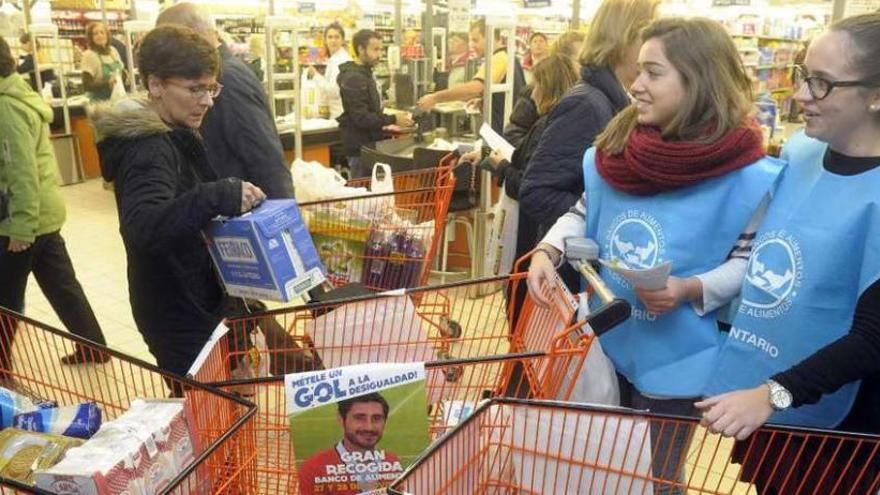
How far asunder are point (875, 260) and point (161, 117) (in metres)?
1.85

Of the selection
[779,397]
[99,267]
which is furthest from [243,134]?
[99,267]

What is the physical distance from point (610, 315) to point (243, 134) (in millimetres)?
1920

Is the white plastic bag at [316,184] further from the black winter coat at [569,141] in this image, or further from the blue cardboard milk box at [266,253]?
the blue cardboard milk box at [266,253]

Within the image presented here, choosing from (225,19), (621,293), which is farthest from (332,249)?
(225,19)

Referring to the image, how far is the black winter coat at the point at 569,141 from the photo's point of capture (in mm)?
2424

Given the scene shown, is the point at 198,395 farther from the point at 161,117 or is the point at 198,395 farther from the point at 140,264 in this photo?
the point at 161,117

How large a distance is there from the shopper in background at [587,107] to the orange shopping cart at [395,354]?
0.55 metres

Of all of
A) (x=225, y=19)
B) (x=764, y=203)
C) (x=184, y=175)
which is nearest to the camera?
(x=764, y=203)

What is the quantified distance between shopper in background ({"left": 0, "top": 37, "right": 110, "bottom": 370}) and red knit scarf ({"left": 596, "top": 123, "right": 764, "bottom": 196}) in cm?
273

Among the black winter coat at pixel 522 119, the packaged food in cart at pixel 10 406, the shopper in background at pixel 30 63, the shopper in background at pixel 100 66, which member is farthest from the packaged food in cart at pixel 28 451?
the shopper in background at pixel 30 63

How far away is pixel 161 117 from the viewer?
7.18 feet

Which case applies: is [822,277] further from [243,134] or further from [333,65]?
[333,65]

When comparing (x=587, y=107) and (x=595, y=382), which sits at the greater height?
(x=587, y=107)

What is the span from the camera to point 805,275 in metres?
1.52
